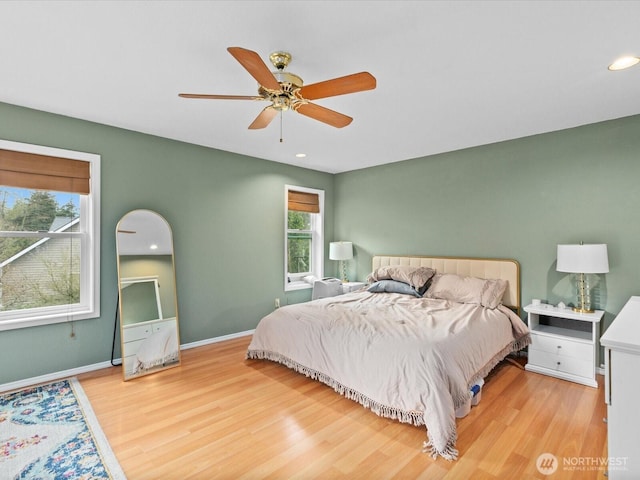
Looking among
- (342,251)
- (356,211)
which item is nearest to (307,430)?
(342,251)

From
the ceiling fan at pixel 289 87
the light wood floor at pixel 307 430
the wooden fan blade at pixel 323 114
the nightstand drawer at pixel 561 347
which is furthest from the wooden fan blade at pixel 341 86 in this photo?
A: the nightstand drawer at pixel 561 347

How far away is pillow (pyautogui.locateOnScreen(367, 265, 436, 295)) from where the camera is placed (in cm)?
411

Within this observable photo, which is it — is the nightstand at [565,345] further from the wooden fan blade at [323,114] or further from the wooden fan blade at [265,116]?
the wooden fan blade at [265,116]

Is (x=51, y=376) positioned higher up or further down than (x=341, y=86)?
further down

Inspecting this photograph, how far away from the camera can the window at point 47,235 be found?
9.67 feet

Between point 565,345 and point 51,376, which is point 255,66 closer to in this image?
point 51,376

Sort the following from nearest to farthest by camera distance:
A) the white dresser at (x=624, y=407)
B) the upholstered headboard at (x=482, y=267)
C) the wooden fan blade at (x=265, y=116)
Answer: the white dresser at (x=624, y=407) → the wooden fan blade at (x=265, y=116) → the upholstered headboard at (x=482, y=267)

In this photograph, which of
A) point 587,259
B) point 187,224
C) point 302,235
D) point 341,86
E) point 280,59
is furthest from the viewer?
point 302,235

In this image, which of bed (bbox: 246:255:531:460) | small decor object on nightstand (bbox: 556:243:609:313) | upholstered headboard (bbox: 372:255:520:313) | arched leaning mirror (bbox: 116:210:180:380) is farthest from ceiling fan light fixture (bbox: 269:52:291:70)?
upholstered headboard (bbox: 372:255:520:313)

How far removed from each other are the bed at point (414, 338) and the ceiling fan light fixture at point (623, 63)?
2082mm

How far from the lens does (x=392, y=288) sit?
4.21 meters

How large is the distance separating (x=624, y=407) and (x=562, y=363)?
193cm

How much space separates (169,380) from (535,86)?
13.2 ft

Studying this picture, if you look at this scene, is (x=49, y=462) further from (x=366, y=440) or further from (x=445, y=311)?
(x=445, y=311)
